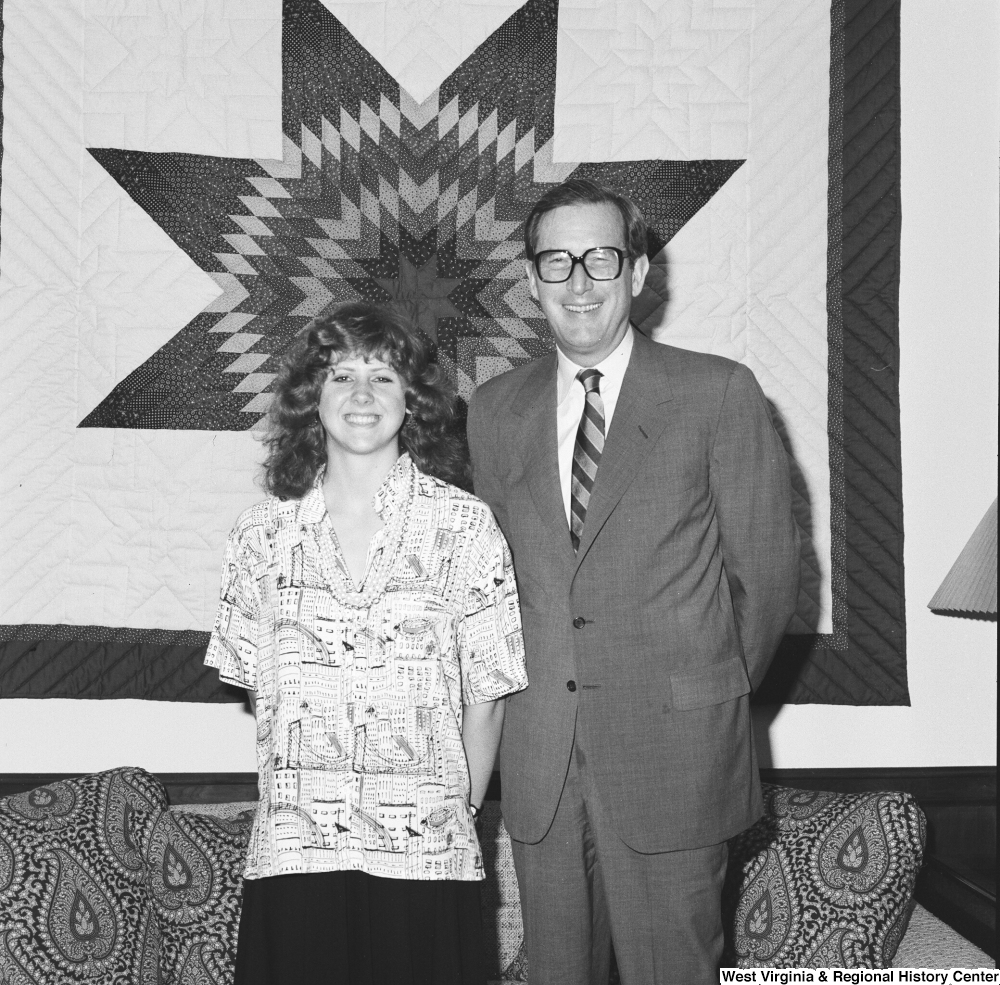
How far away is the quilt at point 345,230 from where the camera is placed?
202cm

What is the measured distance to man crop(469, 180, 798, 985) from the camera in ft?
4.70

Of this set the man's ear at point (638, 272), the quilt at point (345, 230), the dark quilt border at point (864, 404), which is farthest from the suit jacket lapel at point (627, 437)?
the dark quilt border at point (864, 404)

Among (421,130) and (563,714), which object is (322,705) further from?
(421,130)

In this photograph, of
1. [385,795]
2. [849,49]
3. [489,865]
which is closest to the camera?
[385,795]

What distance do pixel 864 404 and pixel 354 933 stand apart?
4.35 feet

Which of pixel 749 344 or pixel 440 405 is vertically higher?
pixel 749 344

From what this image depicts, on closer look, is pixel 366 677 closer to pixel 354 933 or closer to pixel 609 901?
pixel 354 933

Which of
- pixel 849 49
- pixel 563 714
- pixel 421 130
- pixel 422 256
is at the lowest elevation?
pixel 563 714

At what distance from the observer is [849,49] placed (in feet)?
6.62

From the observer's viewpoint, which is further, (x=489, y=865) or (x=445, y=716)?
(x=489, y=865)

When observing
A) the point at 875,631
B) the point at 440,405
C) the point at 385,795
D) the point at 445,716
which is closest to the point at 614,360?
the point at 440,405

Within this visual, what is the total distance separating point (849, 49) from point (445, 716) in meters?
1.47

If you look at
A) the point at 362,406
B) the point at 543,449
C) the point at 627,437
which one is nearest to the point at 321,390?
the point at 362,406

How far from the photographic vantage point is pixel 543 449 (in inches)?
60.3
